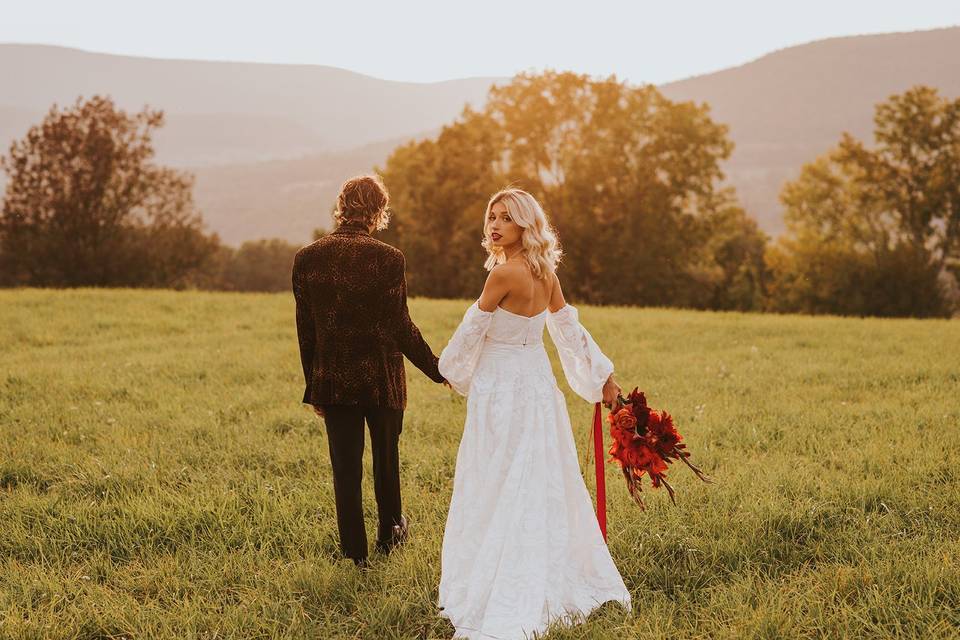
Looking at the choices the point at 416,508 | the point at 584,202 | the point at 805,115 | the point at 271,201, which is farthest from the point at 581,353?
the point at 805,115

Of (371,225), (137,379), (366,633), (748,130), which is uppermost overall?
(748,130)

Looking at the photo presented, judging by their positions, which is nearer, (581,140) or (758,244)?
(581,140)

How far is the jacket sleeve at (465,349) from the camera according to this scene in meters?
4.39

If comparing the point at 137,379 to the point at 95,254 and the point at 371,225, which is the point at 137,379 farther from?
the point at 95,254

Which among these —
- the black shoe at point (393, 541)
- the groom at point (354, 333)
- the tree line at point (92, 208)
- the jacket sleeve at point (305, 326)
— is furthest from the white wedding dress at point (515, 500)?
the tree line at point (92, 208)

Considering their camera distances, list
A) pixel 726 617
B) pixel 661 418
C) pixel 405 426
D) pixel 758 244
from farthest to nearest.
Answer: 1. pixel 758 244
2. pixel 405 426
3. pixel 661 418
4. pixel 726 617

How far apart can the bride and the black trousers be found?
2.19 feet

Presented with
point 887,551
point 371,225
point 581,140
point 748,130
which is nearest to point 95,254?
point 581,140

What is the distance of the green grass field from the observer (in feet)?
14.0

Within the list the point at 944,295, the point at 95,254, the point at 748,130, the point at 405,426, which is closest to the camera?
the point at 405,426

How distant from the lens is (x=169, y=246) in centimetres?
3562

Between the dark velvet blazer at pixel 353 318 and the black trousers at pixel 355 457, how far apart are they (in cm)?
15

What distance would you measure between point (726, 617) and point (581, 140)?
1423 inches

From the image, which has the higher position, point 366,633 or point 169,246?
point 169,246
